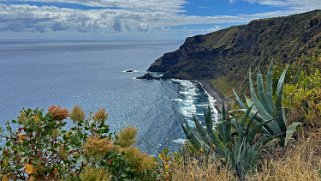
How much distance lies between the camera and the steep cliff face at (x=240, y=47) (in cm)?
9131

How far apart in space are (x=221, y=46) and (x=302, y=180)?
134 meters

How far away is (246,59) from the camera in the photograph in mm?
115562

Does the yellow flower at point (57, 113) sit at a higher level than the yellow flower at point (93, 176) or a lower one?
higher

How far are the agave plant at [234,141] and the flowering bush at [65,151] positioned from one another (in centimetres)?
136

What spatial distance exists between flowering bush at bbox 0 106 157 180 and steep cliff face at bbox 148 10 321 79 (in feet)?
258

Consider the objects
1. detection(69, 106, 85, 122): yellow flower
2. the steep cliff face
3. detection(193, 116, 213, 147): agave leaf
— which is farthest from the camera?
the steep cliff face

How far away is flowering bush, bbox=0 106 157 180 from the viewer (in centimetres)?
265

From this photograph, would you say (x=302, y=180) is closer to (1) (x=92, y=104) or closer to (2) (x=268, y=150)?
(2) (x=268, y=150)

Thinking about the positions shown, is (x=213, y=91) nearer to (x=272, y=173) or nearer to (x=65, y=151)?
(x=272, y=173)

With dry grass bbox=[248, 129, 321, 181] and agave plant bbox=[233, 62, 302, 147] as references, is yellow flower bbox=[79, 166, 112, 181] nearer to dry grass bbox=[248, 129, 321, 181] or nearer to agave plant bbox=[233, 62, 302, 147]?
dry grass bbox=[248, 129, 321, 181]

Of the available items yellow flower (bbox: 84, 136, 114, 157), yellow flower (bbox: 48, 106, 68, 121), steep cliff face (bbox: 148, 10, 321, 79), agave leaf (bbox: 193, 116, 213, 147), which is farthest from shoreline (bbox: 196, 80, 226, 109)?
yellow flower (bbox: 84, 136, 114, 157)

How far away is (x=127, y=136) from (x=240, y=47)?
411 feet

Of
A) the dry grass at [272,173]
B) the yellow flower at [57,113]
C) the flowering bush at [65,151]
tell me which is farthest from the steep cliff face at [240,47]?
the yellow flower at [57,113]

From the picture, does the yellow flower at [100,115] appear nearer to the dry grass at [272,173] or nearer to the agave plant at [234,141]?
the dry grass at [272,173]
